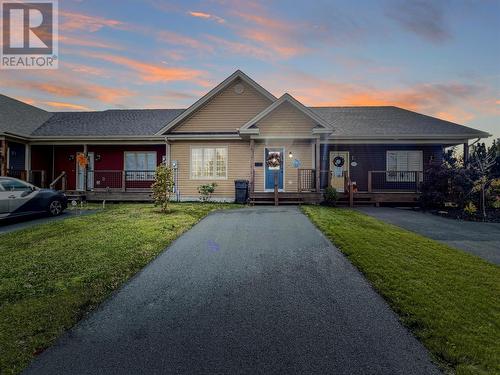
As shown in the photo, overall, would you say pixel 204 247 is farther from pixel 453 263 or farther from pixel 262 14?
pixel 262 14

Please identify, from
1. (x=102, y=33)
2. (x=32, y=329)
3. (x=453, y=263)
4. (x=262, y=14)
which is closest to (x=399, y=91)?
(x=262, y=14)

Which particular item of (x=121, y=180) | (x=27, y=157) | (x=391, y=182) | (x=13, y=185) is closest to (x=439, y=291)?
(x=13, y=185)

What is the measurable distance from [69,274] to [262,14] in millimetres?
13383

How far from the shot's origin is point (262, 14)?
13109 millimetres

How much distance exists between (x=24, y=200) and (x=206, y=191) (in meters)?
8.06

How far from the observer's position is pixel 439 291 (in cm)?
425

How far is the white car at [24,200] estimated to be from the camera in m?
9.74

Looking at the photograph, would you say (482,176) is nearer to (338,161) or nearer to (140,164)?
(338,161)

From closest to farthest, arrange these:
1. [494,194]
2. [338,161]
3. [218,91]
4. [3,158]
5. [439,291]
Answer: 1. [439,291]
2. [494,194]
3. [3,158]
4. [218,91]
5. [338,161]

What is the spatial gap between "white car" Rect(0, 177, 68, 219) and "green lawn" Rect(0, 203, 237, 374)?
209 cm

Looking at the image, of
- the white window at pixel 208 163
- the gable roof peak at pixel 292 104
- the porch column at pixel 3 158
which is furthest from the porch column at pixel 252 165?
the porch column at pixel 3 158

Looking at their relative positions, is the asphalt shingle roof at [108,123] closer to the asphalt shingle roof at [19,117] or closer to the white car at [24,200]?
the asphalt shingle roof at [19,117]

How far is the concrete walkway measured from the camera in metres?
6.99

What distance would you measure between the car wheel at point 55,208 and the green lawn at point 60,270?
2530 mm
